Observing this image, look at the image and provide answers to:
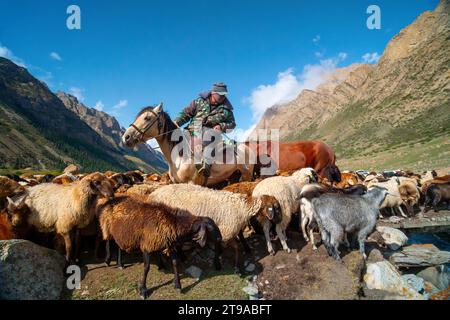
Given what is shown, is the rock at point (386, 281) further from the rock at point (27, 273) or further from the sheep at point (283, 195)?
the rock at point (27, 273)

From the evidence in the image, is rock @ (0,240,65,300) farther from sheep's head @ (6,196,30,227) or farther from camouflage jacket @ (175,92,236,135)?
camouflage jacket @ (175,92,236,135)

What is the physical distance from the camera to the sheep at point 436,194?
1426cm

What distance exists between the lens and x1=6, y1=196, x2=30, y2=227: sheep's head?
5906mm

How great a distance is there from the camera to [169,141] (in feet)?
23.8

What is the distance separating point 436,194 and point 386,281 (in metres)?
11.9

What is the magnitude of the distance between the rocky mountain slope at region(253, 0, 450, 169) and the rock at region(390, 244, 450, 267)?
29.9 metres

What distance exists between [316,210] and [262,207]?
4.34ft

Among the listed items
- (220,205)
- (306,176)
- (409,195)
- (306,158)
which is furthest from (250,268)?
(409,195)

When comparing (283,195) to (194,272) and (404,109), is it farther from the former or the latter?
(404,109)

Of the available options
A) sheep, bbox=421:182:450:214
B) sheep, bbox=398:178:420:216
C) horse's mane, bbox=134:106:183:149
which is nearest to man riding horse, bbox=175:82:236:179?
horse's mane, bbox=134:106:183:149

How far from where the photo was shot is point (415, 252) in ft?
26.2

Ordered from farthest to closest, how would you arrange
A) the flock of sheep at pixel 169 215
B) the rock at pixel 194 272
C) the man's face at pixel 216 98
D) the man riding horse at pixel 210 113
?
the man's face at pixel 216 98 → the man riding horse at pixel 210 113 → the rock at pixel 194 272 → the flock of sheep at pixel 169 215

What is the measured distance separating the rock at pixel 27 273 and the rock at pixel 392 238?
911cm

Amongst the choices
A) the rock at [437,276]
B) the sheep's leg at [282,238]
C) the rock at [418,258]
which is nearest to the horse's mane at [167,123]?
the sheep's leg at [282,238]
